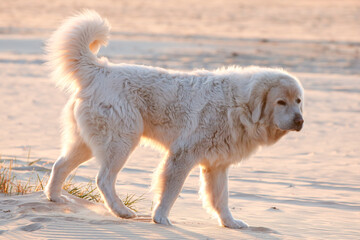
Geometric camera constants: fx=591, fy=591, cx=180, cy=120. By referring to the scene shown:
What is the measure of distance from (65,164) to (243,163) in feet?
9.26

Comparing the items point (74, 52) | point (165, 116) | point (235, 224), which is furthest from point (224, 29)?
point (235, 224)

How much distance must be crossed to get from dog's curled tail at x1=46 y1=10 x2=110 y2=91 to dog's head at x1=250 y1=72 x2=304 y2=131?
4.68 feet

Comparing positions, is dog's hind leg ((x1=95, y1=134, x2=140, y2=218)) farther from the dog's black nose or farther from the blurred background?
the blurred background

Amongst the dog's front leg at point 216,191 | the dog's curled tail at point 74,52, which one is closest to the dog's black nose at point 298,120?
the dog's front leg at point 216,191

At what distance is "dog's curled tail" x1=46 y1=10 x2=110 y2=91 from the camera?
17.1ft

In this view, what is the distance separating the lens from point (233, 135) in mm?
5078

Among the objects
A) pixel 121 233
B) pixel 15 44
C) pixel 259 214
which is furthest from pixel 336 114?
pixel 15 44

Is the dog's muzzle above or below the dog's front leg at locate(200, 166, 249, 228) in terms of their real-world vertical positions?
above

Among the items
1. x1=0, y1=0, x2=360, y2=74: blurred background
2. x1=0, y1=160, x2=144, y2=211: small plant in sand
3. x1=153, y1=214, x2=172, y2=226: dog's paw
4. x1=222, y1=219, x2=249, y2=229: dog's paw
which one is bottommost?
x1=153, y1=214, x2=172, y2=226: dog's paw

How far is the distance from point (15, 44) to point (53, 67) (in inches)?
643

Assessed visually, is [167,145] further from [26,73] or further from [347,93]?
[26,73]

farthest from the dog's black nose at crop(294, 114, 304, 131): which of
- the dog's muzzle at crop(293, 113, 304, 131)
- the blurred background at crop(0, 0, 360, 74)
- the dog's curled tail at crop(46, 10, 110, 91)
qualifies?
the blurred background at crop(0, 0, 360, 74)

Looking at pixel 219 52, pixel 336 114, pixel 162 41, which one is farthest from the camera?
pixel 162 41

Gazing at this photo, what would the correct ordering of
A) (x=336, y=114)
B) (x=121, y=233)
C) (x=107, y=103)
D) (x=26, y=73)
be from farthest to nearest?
1. (x=26, y=73)
2. (x=336, y=114)
3. (x=107, y=103)
4. (x=121, y=233)
